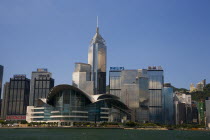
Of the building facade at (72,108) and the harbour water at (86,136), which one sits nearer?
the harbour water at (86,136)

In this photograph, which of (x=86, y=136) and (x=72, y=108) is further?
(x=72, y=108)

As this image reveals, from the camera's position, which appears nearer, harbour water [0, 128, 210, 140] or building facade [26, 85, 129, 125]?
harbour water [0, 128, 210, 140]

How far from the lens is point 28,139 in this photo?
7675cm

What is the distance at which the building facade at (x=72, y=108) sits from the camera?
177 metres

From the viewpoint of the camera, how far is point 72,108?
582 feet

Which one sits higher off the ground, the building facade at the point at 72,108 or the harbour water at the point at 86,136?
the building facade at the point at 72,108

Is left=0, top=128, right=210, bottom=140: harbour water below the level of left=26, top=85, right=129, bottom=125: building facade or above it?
below

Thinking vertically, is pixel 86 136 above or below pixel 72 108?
below

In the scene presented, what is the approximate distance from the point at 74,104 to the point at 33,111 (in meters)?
32.5

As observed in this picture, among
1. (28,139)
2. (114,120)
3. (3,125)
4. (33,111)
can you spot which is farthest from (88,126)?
(28,139)

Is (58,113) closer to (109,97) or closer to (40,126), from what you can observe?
(40,126)

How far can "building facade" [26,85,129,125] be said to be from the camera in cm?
17688

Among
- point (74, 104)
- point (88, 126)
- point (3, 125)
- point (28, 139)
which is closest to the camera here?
point (28, 139)

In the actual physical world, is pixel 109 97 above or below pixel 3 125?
above
